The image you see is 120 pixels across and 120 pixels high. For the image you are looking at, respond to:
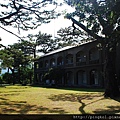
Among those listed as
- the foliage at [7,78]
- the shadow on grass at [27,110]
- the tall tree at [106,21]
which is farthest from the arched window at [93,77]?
the foliage at [7,78]

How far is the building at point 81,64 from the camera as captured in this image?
108ft

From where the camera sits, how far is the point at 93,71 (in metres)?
34.9

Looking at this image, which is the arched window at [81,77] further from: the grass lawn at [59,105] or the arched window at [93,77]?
the grass lawn at [59,105]

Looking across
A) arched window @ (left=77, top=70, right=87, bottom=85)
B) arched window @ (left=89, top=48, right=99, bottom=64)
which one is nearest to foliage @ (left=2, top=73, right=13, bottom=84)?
arched window @ (left=77, top=70, right=87, bottom=85)

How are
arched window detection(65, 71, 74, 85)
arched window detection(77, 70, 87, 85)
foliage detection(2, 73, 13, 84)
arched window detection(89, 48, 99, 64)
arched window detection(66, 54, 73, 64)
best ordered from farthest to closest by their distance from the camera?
foliage detection(2, 73, 13, 84) < arched window detection(66, 54, 73, 64) < arched window detection(65, 71, 74, 85) < arched window detection(77, 70, 87, 85) < arched window detection(89, 48, 99, 64)

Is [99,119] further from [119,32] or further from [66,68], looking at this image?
[66,68]

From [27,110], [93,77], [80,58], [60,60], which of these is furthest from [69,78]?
[27,110]

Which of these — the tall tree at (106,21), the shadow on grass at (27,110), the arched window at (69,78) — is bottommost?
the shadow on grass at (27,110)

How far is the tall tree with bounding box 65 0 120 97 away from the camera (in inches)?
419

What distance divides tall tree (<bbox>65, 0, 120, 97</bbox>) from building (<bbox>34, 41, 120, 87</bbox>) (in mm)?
14372

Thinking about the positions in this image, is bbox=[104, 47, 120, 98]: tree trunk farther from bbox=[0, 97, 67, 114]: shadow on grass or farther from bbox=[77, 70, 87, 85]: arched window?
bbox=[77, 70, 87, 85]: arched window

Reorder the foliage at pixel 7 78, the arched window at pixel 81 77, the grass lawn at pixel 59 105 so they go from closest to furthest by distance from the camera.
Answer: the grass lawn at pixel 59 105, the arched window at pixel 81 77, the foliage at pixel 7 78

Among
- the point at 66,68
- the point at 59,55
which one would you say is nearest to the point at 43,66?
the point at 59,55

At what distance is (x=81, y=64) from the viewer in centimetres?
3672
